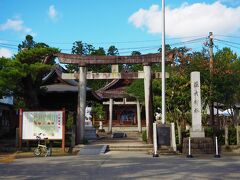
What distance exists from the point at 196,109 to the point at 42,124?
8.58 m

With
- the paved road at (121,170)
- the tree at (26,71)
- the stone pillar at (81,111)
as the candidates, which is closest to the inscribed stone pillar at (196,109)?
the paved road at (121,170)

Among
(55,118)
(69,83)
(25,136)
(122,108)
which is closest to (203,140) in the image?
(55,118)

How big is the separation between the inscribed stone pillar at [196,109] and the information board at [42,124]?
24.0 feet

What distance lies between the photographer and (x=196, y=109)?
2075 centimetres

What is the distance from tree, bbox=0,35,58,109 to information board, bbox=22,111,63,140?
2095 mm

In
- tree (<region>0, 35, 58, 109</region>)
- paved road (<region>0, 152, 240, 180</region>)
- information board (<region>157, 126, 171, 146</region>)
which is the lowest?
paved road (<region>0, 152, 240, 180</region>)

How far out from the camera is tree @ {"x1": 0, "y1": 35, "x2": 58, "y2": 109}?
20781mm

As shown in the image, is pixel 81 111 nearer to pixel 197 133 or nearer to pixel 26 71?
pixel 26 71

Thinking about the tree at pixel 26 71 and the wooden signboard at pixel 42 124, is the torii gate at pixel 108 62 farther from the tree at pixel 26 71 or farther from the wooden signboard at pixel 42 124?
the wooden signboard at pixel 42 124

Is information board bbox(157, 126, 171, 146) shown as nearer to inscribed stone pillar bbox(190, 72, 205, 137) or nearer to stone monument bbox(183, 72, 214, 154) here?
stone monument bbox(183, 72, 214, 154)

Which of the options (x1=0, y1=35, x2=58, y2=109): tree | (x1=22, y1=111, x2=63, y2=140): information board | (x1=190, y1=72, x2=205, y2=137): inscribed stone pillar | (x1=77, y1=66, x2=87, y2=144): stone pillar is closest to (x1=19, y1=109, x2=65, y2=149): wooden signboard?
(x1=22, y1=111, x2=63, y2=140): information board

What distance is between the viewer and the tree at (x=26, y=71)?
20781mm

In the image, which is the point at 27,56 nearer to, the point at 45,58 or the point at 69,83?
the point at 45,58

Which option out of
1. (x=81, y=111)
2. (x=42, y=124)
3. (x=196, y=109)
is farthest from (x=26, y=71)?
(x=196, y=109)
